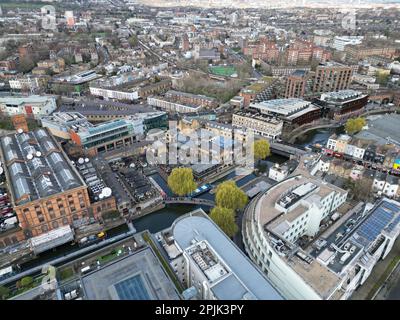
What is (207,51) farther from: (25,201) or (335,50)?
(25,201)

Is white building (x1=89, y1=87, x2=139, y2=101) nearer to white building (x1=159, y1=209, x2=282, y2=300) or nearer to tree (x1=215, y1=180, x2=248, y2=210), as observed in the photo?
tree (x1=215, y1=180, x2=248, y2=210)

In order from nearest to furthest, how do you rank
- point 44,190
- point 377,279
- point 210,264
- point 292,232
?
point 210,264 < point 377,279 < point 292,232 < point 44,190

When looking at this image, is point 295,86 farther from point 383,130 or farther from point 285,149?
point 285,149

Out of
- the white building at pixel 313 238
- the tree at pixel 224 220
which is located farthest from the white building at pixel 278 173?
the tree at pixel 224 220

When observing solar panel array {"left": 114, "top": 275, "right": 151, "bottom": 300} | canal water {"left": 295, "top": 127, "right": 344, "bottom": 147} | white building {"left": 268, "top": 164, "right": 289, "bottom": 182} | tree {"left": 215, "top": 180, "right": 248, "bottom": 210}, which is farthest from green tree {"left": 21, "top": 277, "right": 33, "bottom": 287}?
canal water {"left": 295, "top": 127, "right": 344, "bottom": 147}

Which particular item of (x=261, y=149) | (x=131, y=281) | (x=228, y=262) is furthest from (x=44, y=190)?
(x=261, y=149)

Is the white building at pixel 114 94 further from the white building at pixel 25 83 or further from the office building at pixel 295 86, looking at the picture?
the office building at pixel 295 86

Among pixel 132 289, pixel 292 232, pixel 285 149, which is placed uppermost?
pixel 132 289

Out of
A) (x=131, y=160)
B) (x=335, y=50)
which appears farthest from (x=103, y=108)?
(x=335, y=50)
